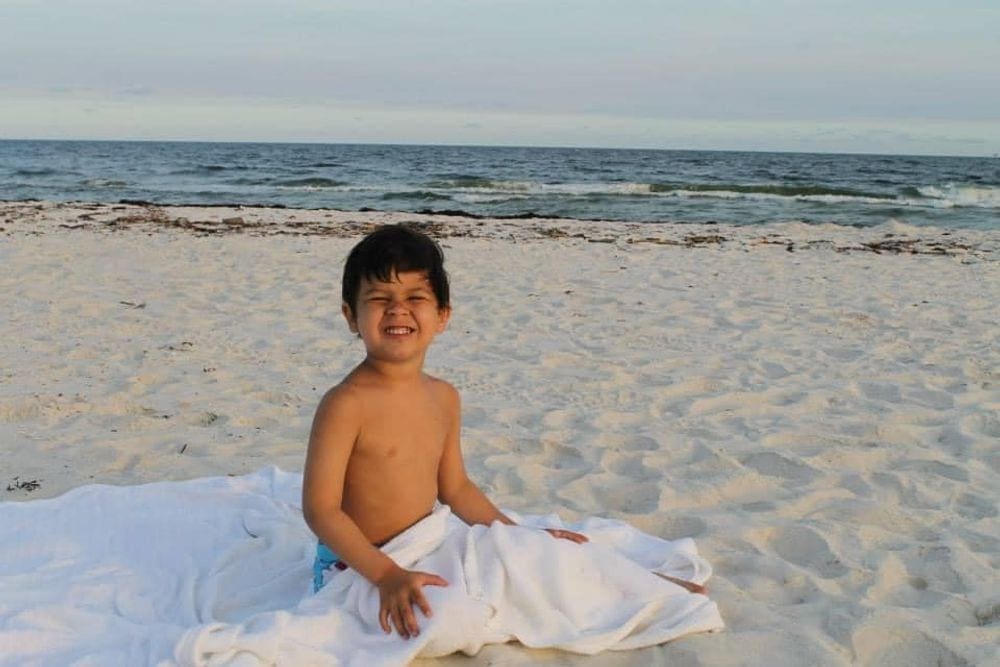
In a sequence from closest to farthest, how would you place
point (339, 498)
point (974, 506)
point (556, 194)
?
point (339, 498), point (974, 506), point (556, 194)

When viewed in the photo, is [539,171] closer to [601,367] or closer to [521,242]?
[521,242]

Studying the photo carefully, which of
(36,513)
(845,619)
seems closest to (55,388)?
(36,513)

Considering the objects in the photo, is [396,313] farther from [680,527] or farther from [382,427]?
[680,527]

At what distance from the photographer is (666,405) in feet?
16.2

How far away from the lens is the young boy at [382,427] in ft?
7.71

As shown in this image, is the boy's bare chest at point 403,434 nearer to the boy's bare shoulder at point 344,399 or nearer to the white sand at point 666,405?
the boy's bare shoulder at point 344,399

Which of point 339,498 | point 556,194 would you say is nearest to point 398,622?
point 339,498

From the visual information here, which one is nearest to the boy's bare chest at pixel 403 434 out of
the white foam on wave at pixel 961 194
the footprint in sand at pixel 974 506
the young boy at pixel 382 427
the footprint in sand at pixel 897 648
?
the young boy at pixel 382 427

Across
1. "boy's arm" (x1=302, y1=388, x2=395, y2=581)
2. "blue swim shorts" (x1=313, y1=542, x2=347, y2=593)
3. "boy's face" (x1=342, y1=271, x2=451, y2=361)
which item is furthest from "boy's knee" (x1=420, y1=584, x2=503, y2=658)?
"boy's face" (x1=342, y1=271, x2=451, y2=361)

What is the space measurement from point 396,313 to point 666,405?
2.83m

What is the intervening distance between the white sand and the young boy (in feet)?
1.29

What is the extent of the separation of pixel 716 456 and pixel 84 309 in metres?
5.09

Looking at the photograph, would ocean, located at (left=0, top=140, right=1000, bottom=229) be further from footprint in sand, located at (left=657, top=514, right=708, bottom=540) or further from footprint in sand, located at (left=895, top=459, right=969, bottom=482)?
footprint in sand, located at (left=657, top=514, right=708, bottom=540)

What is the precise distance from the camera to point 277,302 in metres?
7.64
